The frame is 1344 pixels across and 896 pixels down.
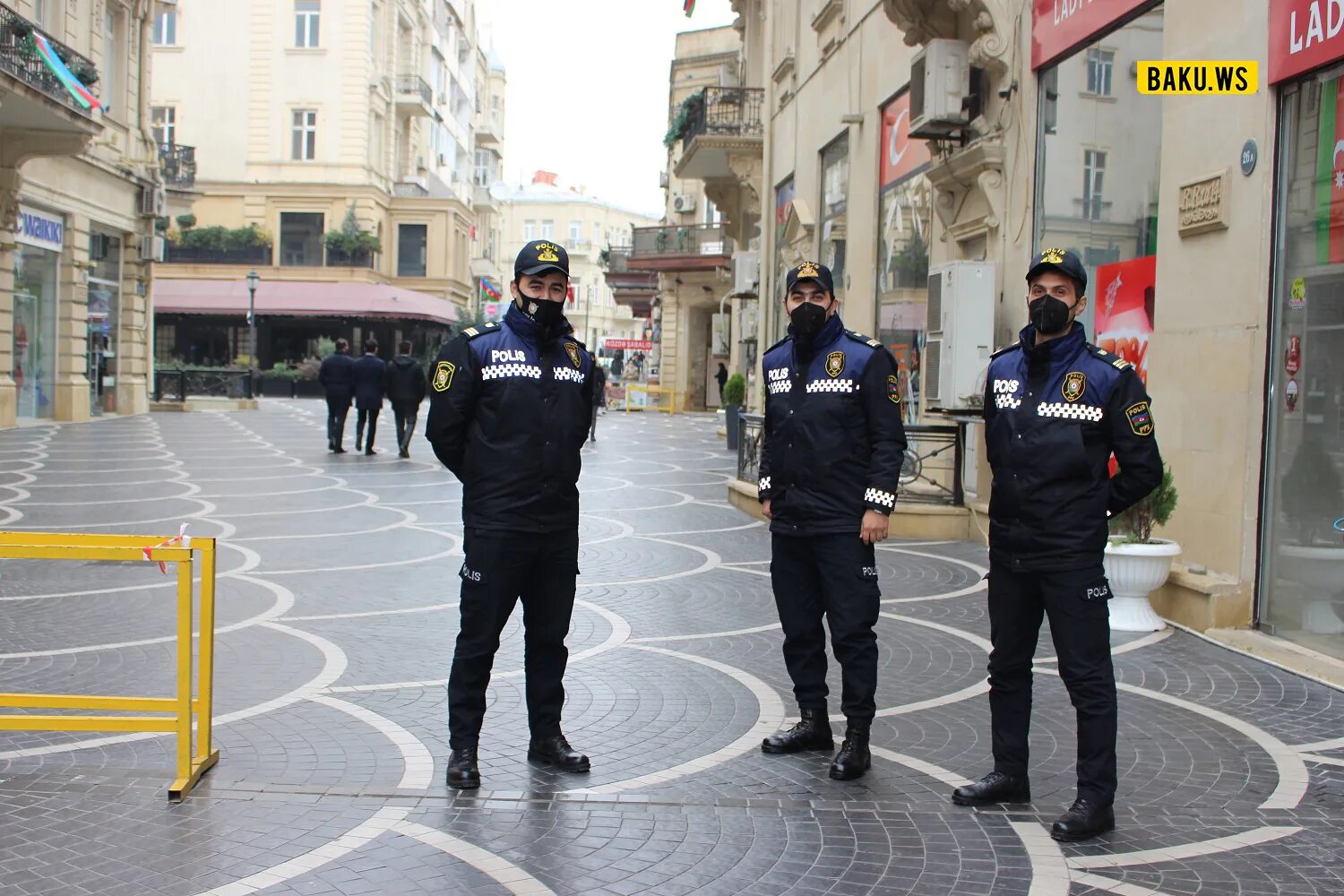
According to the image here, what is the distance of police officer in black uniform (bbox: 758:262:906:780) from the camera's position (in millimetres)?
5172

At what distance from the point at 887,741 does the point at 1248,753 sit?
5.11ft

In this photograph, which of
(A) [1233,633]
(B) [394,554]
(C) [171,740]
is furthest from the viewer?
(B) [394,554]

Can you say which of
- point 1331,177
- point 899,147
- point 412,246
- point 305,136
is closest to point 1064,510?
point 1331,177

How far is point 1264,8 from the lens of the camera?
7.86 metres

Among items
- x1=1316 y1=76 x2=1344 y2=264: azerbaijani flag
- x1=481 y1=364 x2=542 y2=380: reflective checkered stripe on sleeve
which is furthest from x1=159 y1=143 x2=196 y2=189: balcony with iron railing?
x1=481 y1=364 x2=542 y2=380: reflective checkered stripe on sleeve

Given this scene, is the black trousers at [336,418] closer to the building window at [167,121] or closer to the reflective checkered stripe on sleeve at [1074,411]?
the reflective checkered stripe on sleeve at [1074,411]

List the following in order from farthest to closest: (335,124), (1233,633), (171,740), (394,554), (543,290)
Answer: (335,124) → (394,554) → (1233,633) → (171,740) → (543,290)

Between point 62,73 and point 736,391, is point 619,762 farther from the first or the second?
point 62,73

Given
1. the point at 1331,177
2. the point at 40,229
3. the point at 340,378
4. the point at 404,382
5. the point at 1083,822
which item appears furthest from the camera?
the point at 40,229

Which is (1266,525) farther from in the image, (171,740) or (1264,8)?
(171,740)

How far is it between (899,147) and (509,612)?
491 inches

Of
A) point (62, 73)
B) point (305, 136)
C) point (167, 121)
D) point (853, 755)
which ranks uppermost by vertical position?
point (167, 121)

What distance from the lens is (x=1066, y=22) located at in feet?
36.6

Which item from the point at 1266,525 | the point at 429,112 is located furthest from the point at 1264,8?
the point at 429,112
